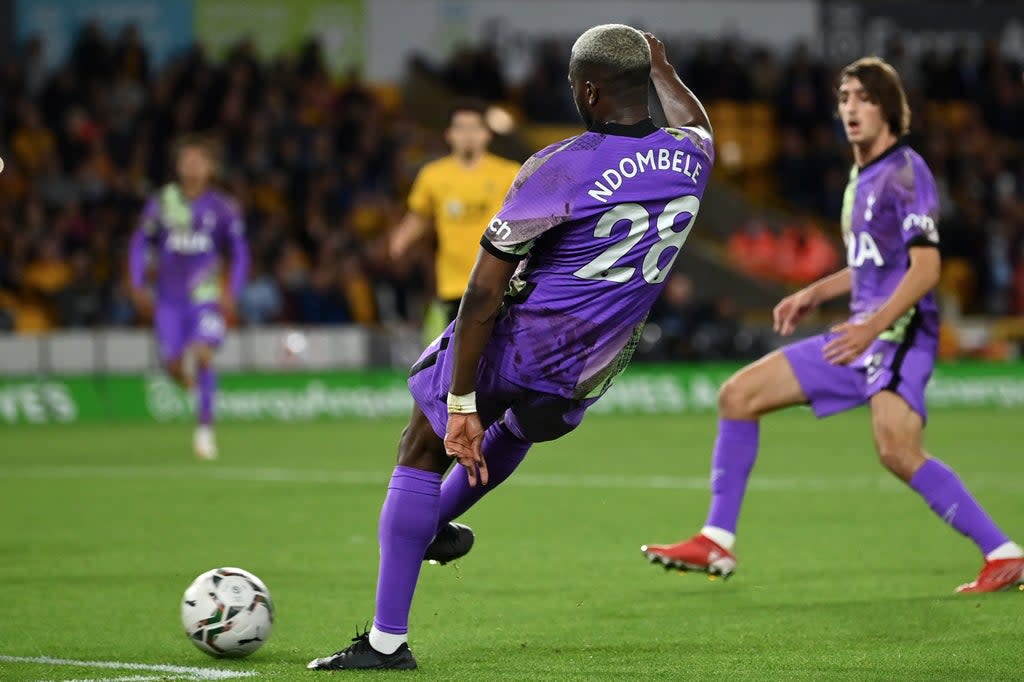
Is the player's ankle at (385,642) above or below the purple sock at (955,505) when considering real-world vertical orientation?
above

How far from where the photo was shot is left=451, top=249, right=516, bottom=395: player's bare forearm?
5.32 m

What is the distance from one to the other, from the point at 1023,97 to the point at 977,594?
25.4 metres

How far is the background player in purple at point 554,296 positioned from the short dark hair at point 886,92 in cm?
210

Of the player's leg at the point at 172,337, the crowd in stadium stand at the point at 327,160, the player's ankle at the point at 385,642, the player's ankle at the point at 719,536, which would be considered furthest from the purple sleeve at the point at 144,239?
the player's ankle at the point at 385,642

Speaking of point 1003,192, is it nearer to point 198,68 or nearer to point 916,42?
point 916,42

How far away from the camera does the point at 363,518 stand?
34.6ft

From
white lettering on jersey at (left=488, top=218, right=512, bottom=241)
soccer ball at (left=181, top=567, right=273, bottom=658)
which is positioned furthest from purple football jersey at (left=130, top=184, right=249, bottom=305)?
white lettering on jersey at (left=488, top=218, right=512, bottom=241)

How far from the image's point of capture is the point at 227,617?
5914 mm

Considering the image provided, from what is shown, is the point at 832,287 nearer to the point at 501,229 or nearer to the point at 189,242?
the point at 501,229

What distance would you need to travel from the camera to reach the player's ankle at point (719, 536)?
7.38 metres

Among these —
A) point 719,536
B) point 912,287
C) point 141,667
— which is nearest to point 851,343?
point 912,287

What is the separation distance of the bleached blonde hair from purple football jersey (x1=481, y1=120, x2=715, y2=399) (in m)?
0.19

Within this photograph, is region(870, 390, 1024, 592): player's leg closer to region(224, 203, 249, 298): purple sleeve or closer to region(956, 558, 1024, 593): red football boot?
region(956, 558, 1024, 593): red football boot

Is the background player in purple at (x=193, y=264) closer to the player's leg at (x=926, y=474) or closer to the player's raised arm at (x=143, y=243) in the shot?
the player's raised arm at (x=143, y=243)
